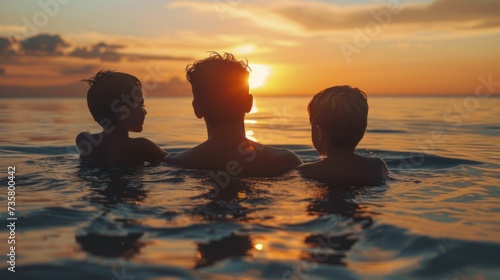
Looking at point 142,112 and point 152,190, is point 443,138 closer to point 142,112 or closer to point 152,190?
point 142,112

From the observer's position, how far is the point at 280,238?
284 centimetres

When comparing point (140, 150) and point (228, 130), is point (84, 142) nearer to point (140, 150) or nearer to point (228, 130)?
point (140, 150)

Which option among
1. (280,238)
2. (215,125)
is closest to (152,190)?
(215,125)

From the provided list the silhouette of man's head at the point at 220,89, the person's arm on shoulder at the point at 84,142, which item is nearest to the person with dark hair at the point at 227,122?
the silhouette of man's head at the point at 220,89

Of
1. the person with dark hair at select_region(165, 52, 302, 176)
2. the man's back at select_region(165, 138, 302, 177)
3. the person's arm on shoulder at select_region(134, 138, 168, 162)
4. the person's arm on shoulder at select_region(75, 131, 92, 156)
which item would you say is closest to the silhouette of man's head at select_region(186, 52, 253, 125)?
the person with dark hair at select_region(165, 52, 302, 176)

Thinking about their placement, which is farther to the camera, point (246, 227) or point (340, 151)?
point (340, 151)

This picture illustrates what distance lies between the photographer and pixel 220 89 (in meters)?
4.97

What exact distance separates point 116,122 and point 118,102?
24 cm

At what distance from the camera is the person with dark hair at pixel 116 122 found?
215 inches

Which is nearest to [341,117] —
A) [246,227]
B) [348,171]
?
[348,171]

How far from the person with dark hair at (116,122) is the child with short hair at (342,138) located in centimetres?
208

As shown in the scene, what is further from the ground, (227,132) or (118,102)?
(118,102)

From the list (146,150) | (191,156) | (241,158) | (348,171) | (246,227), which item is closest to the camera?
(246,227)

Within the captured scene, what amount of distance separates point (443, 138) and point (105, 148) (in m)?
7.93
